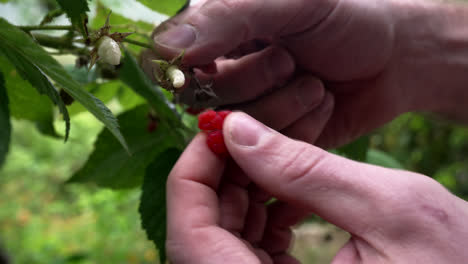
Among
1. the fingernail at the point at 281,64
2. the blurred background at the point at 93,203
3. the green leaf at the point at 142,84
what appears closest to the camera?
the green leaf at the point at 142,84

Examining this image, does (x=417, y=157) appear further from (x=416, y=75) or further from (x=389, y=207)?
(x=389, y=207)

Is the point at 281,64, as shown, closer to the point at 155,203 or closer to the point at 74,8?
the point at 155,203

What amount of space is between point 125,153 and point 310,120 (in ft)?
1.51

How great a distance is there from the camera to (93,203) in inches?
122

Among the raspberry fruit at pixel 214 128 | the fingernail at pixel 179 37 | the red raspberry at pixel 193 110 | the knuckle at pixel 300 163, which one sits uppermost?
the fingernail at pixel 179 37

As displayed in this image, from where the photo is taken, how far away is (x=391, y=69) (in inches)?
45.1

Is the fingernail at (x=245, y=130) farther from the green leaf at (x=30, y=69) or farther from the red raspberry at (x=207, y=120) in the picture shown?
the green leaf at (x=30, y=69)

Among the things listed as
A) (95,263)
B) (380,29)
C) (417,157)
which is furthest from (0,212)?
(380,29)

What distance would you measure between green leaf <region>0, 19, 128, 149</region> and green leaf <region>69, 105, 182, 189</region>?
0.32 metres

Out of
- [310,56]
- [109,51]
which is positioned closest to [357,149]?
[310,56]

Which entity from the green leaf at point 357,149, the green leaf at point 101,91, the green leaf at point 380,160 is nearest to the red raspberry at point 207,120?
the green leaf at point 101,91

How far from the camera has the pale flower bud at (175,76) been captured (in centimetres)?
51

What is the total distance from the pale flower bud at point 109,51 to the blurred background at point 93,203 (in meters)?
1.66

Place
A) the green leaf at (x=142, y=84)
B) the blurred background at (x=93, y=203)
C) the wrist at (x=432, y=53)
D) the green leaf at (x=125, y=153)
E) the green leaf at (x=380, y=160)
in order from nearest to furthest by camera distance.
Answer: the green leaf at (x=142, y=84) → the green leaf at (x=125, y=153) → the green leaf at (x=380, y=160) → the wrist at (x=432, y=53) → the blurred background at (x=93, y=203)
